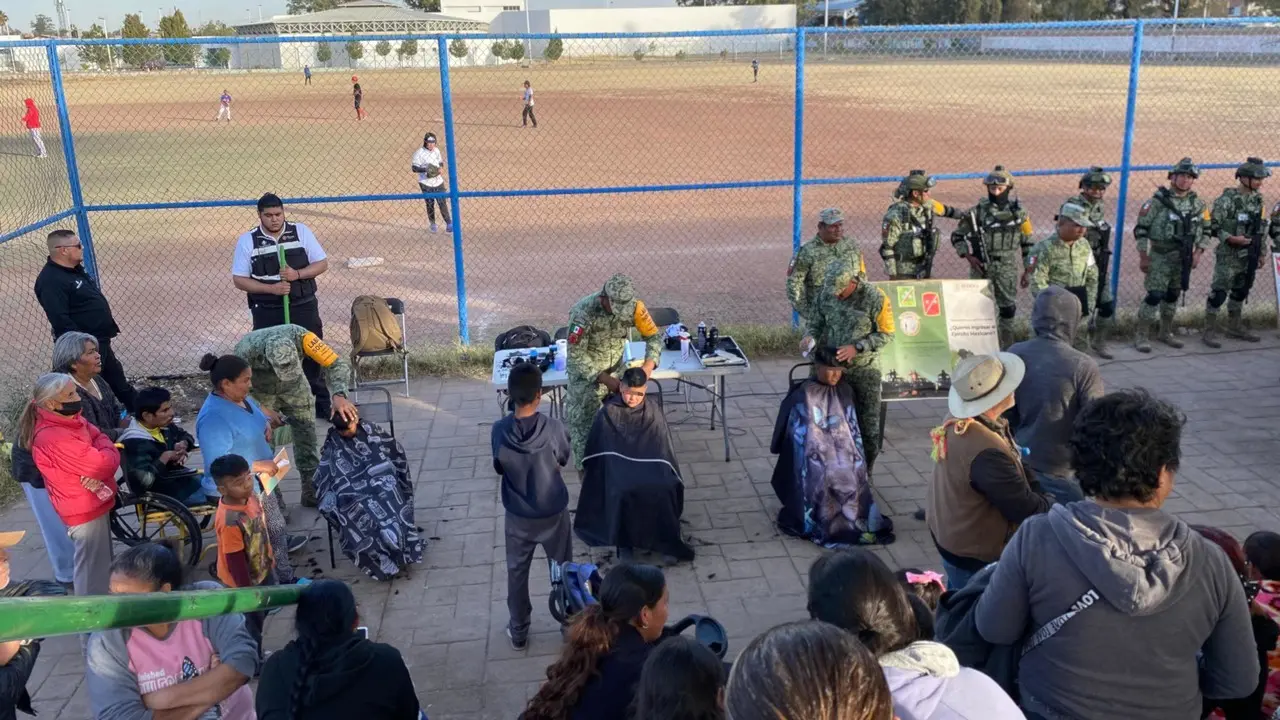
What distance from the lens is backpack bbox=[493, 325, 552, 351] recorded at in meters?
7.81

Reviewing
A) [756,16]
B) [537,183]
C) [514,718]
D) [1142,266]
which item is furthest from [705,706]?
[756,16]

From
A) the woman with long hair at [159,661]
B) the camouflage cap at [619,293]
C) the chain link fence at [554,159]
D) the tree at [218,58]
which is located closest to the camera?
the woman with long hair at [159,661]

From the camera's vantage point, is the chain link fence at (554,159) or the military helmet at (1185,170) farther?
the chain link fence at (554,159)

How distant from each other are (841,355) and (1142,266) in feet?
16.1

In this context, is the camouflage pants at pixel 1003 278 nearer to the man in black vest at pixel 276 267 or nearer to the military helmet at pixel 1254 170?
the military helmet at pixel 1254 170

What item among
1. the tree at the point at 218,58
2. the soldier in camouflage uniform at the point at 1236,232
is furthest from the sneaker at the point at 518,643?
the tree at the point at 218,58

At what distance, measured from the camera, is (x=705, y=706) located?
2385 mm

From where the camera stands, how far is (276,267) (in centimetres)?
740

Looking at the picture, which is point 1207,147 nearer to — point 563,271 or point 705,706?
point 563,271

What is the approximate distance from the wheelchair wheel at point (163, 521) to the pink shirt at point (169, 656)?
2.26m

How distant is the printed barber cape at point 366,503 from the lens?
5602 millimetres

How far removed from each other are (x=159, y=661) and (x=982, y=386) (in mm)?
3260

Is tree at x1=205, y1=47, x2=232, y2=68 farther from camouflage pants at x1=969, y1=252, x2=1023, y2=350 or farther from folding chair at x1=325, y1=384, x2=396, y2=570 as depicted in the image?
camouflage pants at x1=969, y1=252, x2=1023, y2=350

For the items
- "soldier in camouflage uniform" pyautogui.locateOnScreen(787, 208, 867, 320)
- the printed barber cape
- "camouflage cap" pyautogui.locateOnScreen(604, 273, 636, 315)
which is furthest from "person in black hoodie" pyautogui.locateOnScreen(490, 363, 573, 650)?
"soldier in camouflage uniform" pyautogui.locateOnScreen(787, 208, 867, 320)
